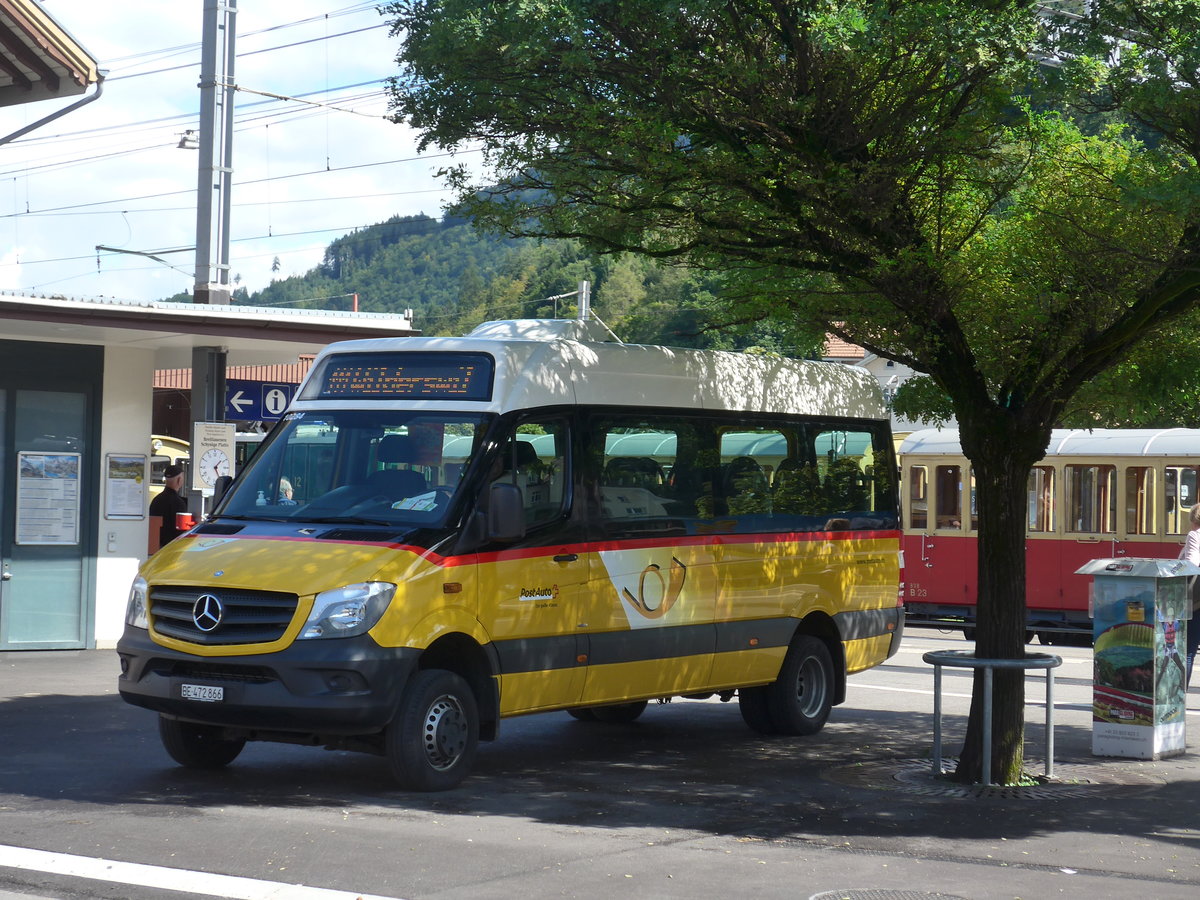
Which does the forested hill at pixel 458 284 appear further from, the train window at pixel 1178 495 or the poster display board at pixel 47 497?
the poster display board at pixel 47 497

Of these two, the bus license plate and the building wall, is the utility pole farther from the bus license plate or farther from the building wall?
the bus license plate

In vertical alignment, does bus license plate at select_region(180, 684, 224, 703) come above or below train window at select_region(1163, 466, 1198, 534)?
below

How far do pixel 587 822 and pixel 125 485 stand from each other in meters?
10.6

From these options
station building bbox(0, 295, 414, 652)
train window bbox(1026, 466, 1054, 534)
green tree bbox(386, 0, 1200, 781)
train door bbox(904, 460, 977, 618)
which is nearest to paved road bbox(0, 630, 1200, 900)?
green tree bbox(386, 0, 1200, 781)

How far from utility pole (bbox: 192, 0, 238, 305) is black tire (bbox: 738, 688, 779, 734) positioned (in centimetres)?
949

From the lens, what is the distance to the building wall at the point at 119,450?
17719mm

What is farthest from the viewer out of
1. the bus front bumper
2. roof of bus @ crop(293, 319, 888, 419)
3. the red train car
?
the red train car

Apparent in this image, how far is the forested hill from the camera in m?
109

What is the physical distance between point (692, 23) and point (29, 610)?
1070cm

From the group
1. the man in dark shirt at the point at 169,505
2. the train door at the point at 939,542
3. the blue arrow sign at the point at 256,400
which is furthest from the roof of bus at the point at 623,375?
the train door at the point at 939,542

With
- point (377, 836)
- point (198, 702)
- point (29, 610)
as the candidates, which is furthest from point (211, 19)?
point (377, 836)

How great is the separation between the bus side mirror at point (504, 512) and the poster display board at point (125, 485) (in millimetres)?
9441

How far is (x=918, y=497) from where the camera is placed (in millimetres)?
24875

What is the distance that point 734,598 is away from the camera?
1182 centimetres
